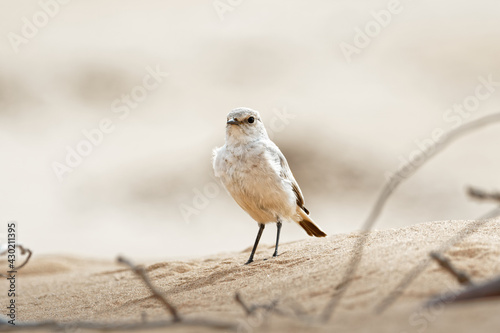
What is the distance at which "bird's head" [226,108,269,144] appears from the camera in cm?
601

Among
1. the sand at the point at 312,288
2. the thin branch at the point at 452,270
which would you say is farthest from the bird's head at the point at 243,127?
the thin branch at the point at 452,270

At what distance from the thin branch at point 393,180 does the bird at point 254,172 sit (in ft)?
4.59

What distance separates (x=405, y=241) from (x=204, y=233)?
9694 mm

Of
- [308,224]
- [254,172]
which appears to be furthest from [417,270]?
[308,224]

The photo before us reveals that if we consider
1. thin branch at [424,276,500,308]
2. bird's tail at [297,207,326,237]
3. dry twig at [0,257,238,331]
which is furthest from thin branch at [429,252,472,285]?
bird's tail at [297,207,326,237]

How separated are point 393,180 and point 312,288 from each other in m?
0.94

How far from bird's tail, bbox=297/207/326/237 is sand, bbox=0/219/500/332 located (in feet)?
1.89

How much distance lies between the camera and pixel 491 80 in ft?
58.4

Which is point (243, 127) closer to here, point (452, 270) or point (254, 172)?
point (254, 172)

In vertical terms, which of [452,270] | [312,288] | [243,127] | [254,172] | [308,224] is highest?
[243,127]

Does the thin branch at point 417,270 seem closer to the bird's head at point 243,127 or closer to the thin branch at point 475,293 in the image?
the thin branch at point 475,293

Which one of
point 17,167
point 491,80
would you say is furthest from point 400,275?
point 491,80

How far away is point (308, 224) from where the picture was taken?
6.74m

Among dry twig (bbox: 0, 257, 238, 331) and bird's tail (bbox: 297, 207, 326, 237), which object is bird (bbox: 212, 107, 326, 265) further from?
dry twig (bbox: 0, 257, 238, 331)
